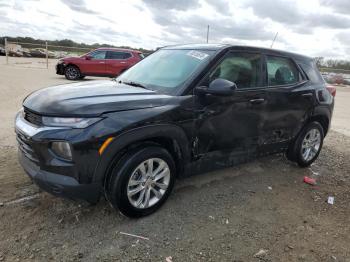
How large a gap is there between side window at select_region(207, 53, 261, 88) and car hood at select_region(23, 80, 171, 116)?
0.82m

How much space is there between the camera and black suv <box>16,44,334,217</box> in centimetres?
285

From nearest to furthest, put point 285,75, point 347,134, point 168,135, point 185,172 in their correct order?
point 168,135, point 185,172, point 285,75, point 347,134

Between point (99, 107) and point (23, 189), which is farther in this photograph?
point (23, 189)

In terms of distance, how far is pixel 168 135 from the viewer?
10.8ft

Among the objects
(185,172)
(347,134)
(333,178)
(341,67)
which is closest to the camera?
(185,172)

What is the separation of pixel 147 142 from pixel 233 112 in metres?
1.18

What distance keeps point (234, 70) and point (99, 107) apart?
1.80 meters

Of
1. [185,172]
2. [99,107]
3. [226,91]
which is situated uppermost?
[226,91]

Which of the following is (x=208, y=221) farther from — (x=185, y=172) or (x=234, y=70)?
(x=234, y=70)

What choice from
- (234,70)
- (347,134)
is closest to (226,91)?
(234,70)

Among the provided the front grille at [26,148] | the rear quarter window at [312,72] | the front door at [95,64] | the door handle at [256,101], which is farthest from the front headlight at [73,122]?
the front door at [95,64]

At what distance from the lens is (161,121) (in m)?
3.21

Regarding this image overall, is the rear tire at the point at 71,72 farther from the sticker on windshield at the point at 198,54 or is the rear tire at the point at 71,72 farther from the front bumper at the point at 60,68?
the sticker on windshield at the point at 198,54

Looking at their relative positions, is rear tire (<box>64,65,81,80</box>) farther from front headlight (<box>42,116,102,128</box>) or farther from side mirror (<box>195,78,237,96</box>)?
front headlight (<box>42,116,102,128</box>)
